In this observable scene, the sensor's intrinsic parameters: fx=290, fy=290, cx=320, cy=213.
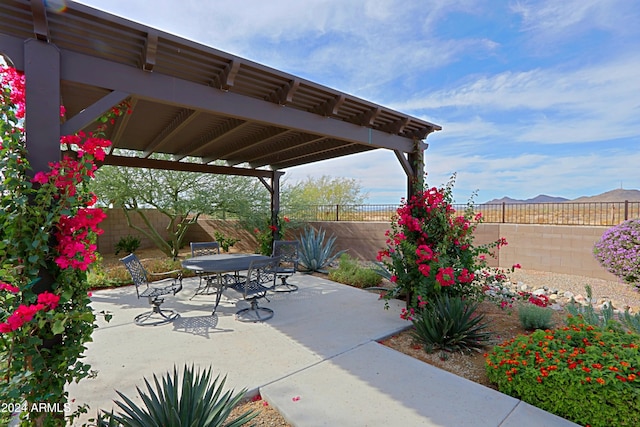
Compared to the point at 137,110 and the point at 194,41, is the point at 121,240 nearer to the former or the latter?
the point at 137,110

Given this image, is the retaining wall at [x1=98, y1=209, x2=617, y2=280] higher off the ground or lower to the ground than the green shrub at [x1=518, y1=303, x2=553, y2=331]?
higher

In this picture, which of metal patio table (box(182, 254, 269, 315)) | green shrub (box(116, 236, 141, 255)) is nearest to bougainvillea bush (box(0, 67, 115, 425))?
metal patio table (box(182, 254, 269, 315))

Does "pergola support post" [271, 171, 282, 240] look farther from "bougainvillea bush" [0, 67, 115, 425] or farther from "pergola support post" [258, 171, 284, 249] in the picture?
"bougainvillea bush" [0, 67, 115, 425]

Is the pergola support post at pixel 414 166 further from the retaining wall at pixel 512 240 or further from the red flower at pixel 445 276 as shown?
the retaining wall at pixel 512 240

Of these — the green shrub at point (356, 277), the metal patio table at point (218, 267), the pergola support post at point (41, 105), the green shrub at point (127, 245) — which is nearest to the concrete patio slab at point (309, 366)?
the metal patio table at point (218, 267)

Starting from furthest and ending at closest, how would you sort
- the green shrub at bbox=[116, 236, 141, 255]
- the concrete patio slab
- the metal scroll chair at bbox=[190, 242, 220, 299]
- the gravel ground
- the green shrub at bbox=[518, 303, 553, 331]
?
the green shrub at bbox=[116, 236, 141, 255] → the metal scroll chair at bbox=[190, 242, 220, 299] → the gravel ground → the green shrub at bbox=[518, 303, 553, 331] → the concrete patio slab

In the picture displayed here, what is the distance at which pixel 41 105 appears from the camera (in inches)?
75.0

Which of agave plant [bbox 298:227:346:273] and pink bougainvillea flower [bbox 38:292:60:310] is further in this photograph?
agave plant [bbox 298:227:346:273]

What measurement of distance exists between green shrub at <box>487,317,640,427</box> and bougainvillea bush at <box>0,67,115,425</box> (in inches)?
117

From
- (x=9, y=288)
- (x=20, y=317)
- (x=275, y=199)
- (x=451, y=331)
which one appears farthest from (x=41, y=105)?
(x=275, y=199)

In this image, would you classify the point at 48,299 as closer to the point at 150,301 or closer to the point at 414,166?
the point at 150,301

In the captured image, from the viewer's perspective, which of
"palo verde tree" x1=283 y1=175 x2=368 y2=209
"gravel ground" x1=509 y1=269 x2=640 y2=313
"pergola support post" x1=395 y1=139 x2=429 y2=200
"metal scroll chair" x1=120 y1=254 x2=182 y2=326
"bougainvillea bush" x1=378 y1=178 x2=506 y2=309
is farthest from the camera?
"palo verde tree" x1=283 y1=175 x2=368 y2=209

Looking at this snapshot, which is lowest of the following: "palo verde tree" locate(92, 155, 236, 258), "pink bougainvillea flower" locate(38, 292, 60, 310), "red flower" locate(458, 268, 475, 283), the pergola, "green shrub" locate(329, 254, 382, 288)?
"green shrub" locate(329, 254, 382, 288)

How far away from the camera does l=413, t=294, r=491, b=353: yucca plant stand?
3045 millimetres
